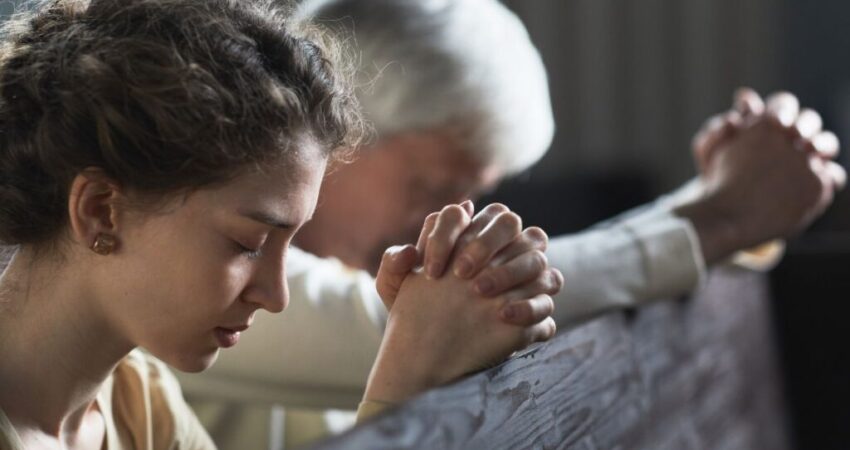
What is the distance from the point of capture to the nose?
80 cm

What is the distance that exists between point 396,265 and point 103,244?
0.20 m

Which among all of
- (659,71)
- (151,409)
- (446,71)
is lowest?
(659,71)

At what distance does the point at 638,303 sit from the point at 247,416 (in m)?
0.42

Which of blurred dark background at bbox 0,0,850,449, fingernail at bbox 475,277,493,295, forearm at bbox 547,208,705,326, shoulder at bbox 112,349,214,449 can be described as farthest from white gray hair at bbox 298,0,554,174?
blurred dark background at bbox 0,0,850,449

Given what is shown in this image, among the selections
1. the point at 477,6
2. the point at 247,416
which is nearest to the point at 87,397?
the point at 247,416

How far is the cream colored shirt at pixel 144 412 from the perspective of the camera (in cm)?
96

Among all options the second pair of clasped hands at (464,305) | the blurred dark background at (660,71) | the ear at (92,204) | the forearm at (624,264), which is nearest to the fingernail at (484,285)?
the second pair of clasped hands at (464,305)

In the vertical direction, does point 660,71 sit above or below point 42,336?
below

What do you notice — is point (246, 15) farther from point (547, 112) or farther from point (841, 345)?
point (841, 345)

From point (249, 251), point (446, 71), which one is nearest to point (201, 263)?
point (249, 251)

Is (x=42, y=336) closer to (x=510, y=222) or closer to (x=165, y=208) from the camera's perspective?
(x=165, y=208)

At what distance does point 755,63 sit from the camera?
4977 millimetres

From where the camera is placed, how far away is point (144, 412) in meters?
0.98

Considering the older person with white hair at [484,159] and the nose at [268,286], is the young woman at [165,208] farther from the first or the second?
the older person with white hair at [484,159]
